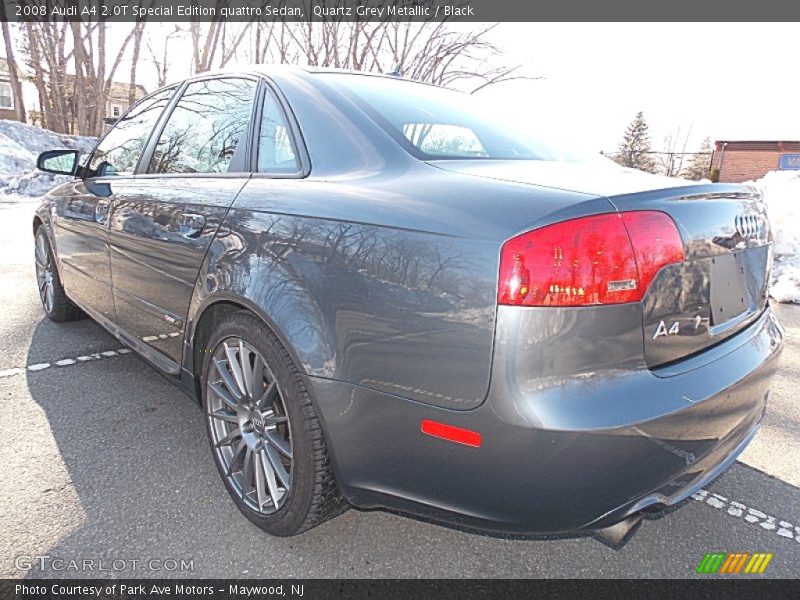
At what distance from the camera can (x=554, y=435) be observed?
1255 mm

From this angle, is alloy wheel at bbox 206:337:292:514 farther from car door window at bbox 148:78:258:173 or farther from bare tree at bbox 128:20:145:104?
bare tree at bbox 128:20:145:104

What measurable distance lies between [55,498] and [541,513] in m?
1.86

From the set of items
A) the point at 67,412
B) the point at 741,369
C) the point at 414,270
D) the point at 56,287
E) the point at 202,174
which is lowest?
the point at 67,412

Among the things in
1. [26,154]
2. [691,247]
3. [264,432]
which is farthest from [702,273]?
[26,154]

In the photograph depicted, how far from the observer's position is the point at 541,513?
135cm

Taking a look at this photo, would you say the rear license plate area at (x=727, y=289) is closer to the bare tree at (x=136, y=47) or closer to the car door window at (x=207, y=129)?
the car door window at (x=207, y=129)

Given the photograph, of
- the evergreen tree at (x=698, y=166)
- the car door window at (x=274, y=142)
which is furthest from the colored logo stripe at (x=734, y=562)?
the evergreen tree at (x=698, y=166)

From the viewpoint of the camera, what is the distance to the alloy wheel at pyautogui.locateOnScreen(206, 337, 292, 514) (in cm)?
186

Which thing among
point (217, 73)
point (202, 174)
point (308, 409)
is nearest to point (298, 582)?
point (308, 409)

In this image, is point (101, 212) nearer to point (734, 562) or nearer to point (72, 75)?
point (734, 562)

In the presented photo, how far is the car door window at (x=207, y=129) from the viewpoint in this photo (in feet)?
7.48

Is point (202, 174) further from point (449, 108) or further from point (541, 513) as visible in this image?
point (541, 513)

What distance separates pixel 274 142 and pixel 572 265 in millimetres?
1332
